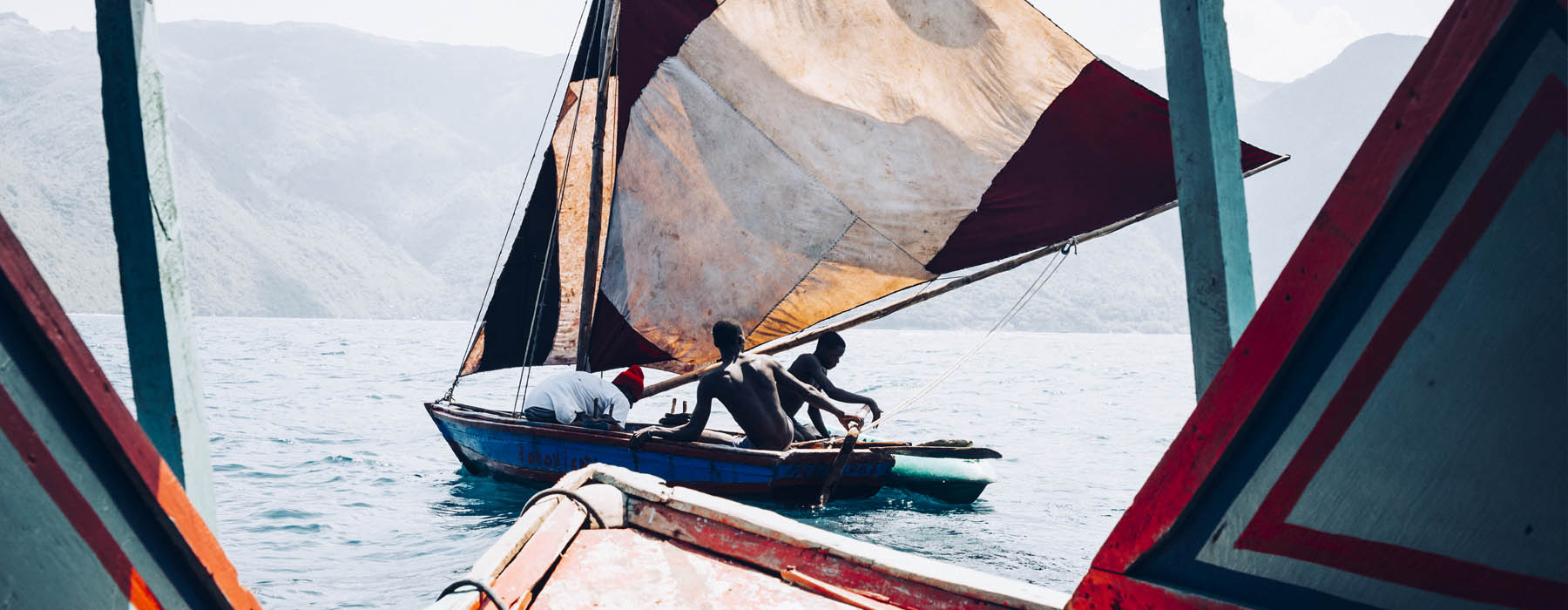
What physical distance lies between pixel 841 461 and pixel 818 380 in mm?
1272

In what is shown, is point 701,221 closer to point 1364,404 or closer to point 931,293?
point 931,293

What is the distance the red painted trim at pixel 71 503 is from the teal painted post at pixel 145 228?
592 millimetres

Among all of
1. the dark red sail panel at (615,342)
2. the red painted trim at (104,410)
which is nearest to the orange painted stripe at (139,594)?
the red painted trim at (104,410)

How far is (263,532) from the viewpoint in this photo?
1214cm

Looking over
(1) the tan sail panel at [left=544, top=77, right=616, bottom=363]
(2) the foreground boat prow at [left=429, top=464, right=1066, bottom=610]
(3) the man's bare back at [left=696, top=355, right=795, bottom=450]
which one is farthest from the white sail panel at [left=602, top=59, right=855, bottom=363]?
(2) the foreground boat prow at [left=429, top=464, right=1066, bottom=610]

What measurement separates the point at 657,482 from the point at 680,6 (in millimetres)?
7263

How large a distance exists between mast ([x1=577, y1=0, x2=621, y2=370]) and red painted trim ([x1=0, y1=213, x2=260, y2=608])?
32.4 ft

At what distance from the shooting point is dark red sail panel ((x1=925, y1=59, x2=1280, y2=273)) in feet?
35.5

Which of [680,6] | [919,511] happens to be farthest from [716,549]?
[680,6]

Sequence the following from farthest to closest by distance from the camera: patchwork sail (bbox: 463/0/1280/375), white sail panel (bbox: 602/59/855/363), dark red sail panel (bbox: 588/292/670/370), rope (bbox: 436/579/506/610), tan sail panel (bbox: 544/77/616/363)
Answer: tan sail panel (bbox: 544/77/616/363) → dark red sail panel (bbox: 588/292/670/370) → white sail panel (bbox: 602/59/855/363) → patchwork sail (bbox: 463/0/1280/375) → rope (bbox: 436/579/506/610)

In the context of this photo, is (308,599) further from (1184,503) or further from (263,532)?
(1184,503)

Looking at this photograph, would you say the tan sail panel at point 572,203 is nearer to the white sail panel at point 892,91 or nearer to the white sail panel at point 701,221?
the white sail panel at point 701,221

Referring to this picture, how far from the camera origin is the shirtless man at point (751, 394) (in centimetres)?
938

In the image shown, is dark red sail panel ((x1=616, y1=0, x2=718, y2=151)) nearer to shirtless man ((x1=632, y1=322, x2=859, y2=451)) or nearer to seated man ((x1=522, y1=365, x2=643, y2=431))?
seated man ((x1=522, y1=365, x2=643, y2=431))
